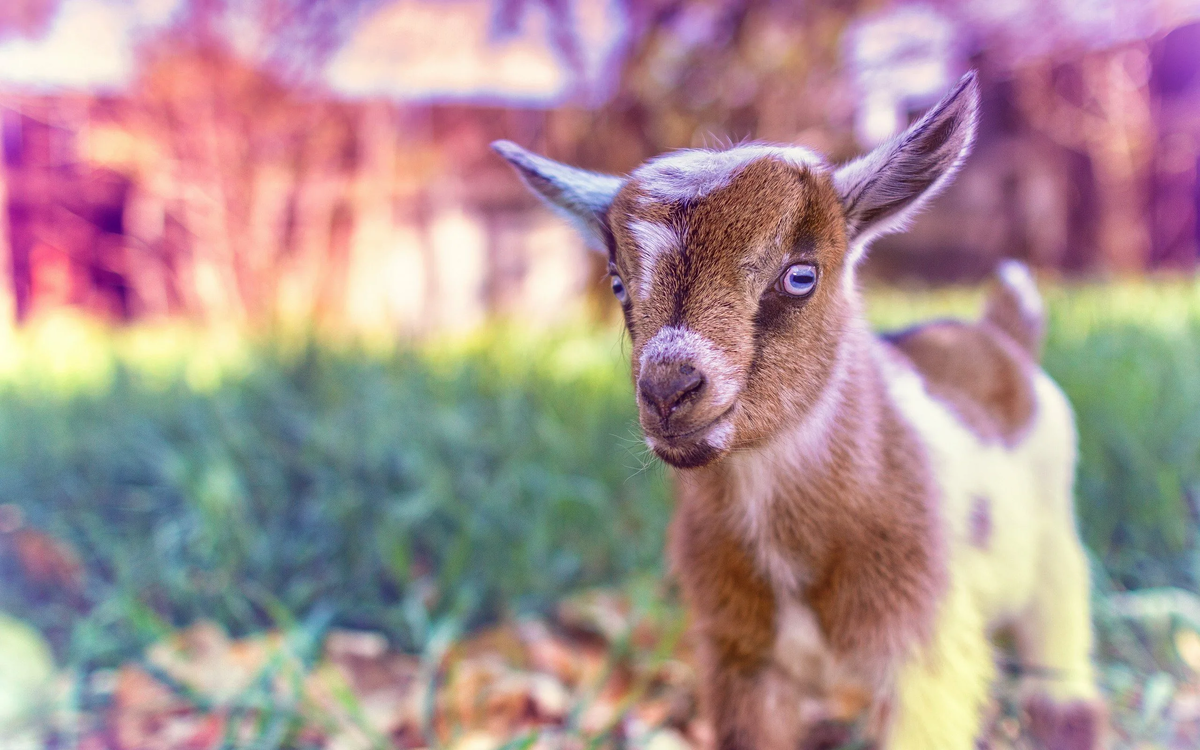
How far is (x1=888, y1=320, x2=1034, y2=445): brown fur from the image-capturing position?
142cm

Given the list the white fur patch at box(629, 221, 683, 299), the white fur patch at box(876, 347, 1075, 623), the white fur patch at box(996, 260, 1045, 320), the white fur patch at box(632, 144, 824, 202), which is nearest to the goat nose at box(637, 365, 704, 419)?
the white fur patch at box(629, 221, 683, 299)

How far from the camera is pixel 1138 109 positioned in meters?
1.92

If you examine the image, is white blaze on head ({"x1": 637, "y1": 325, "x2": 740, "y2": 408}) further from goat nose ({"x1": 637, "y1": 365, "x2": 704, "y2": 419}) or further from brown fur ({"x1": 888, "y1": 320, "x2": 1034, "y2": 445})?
brown fur ({"x1": 888, "y1": 320, "x2": 1034, "y2": 445})

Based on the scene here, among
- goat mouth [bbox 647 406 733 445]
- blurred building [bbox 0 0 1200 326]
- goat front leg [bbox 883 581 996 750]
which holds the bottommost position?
goat front leg [bbox 883 581 996 750]

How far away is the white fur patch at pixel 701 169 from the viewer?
3.56 feet

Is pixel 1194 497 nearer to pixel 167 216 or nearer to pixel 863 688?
pixel 863 688

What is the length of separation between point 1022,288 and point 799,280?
0.84m

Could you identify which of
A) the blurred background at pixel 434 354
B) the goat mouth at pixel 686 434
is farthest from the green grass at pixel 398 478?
the goat mouth at pixel 686 434

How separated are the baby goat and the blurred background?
0.66 feet

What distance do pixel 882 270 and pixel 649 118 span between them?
1100mm

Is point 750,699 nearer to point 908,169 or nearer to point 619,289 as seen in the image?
point 619,289

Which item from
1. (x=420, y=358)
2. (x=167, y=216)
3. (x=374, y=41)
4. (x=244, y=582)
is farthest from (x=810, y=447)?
(x=167, y=216)

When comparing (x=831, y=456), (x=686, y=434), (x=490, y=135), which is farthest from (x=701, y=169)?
(x=490, y=135)

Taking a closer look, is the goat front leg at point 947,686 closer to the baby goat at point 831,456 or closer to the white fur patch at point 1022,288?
the baby goat at point 831,456
